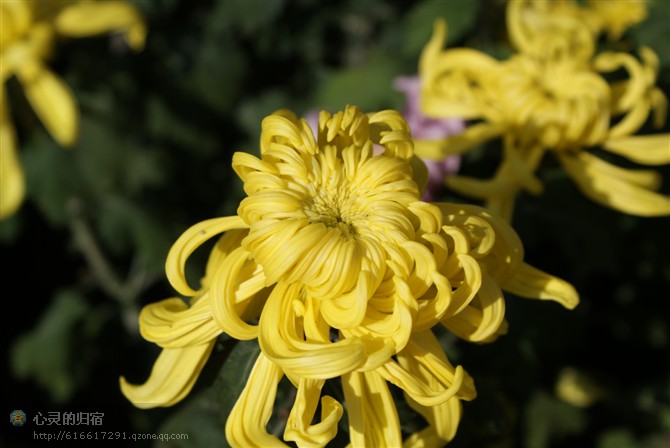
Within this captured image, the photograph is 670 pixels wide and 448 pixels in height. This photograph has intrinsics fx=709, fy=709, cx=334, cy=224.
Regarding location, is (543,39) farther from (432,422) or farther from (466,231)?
(432,422)

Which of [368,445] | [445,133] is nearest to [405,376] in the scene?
[368,445]

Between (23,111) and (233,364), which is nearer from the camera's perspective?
(233,364)

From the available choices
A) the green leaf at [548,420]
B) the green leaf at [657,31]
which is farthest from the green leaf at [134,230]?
the green leaf at [657,31]

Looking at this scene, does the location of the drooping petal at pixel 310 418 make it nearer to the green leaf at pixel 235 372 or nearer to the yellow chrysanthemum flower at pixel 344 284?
the yellow chrysanthemum flower at pixel 344 284

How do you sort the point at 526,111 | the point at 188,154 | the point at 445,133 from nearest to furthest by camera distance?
the point at 526,111
the point at 445,133
the point at 188,154

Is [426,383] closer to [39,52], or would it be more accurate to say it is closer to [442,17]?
[442,17]

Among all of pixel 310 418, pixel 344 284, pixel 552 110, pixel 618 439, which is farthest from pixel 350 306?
pixel 618 439

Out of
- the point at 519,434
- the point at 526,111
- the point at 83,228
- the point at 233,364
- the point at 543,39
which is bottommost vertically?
the point at 519,434
